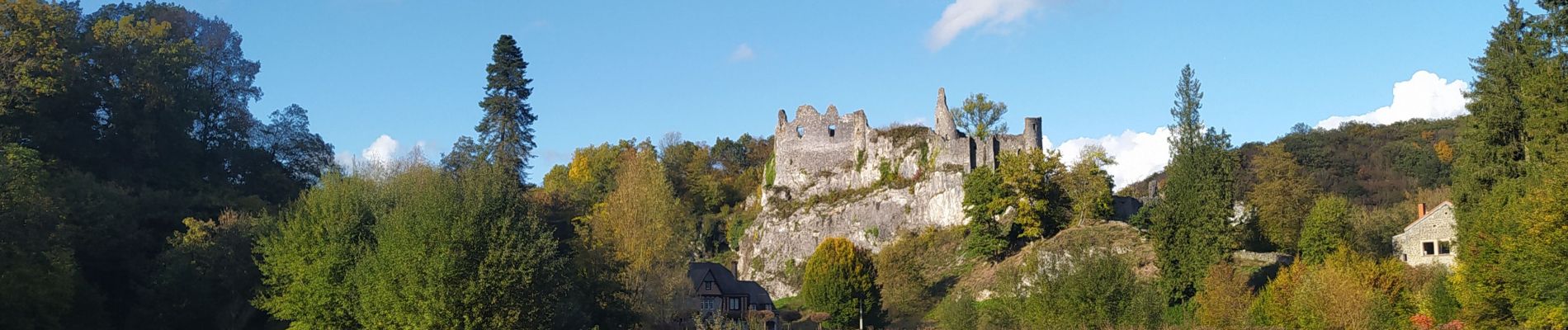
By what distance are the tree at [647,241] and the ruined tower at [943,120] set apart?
2492cm

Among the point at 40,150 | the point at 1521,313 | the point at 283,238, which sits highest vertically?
the point at 40,150

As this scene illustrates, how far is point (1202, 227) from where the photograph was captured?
45.3 metres

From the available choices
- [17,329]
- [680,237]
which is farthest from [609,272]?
[17,329]

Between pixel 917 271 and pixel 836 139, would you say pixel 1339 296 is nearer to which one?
pixel 917 271

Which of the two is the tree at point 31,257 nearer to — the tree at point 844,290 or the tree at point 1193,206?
the tree at point 844,290

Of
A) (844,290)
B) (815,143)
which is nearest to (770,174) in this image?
(815,143)

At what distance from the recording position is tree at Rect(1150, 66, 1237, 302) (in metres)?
45.1

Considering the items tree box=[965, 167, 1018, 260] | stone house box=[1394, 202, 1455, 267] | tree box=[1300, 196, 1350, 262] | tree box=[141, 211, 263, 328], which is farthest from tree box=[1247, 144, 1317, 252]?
tree box=[141, 211, 263, 328]

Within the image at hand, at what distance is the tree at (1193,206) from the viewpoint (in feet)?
148

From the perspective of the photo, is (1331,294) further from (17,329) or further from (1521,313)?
(17,329)

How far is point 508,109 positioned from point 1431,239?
37.0 m

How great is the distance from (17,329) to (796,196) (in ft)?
147

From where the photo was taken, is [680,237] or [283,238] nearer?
[283,238]

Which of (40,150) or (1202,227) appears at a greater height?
(40,150)
